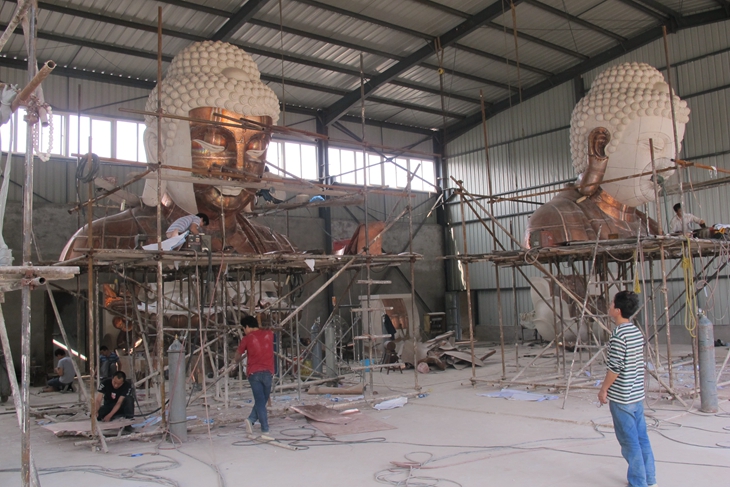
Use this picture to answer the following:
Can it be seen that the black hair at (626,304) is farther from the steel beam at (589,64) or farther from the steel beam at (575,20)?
the steel beam at (589,64)

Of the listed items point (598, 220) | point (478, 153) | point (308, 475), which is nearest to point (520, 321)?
point (478, 153)

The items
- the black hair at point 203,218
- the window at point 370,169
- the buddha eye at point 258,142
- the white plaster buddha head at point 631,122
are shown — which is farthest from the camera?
the window at point 370,169

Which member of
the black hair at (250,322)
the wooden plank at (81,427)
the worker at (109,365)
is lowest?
the wooden plank at (81,427)

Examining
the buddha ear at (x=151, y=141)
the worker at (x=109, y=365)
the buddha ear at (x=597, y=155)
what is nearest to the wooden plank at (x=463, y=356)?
the buddha ear at (x=597, y=155)

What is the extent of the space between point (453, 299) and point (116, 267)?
1823 centimetres

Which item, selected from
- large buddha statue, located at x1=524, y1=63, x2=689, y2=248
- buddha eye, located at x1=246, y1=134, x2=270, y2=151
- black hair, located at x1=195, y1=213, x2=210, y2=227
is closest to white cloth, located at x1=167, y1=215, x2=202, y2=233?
black hair, located at x1=195, y1=213, x2=210, y2=227

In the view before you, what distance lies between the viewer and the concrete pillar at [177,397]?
26.8 ft

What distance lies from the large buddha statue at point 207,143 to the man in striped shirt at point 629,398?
20.5ft

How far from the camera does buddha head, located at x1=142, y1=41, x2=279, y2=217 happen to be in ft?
33.5

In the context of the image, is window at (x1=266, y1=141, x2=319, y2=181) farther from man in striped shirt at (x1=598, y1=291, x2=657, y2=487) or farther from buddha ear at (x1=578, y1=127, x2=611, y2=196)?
man in striped shirt at (x1=598, y1=291, x2=657, y2=487)

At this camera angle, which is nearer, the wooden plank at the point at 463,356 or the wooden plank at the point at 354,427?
the wooden plank at the point at 354,427

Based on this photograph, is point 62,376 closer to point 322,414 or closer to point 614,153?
point 322,414

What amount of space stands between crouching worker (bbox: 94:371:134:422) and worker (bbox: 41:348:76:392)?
6.10 metres

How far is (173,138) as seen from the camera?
33.7 ft
